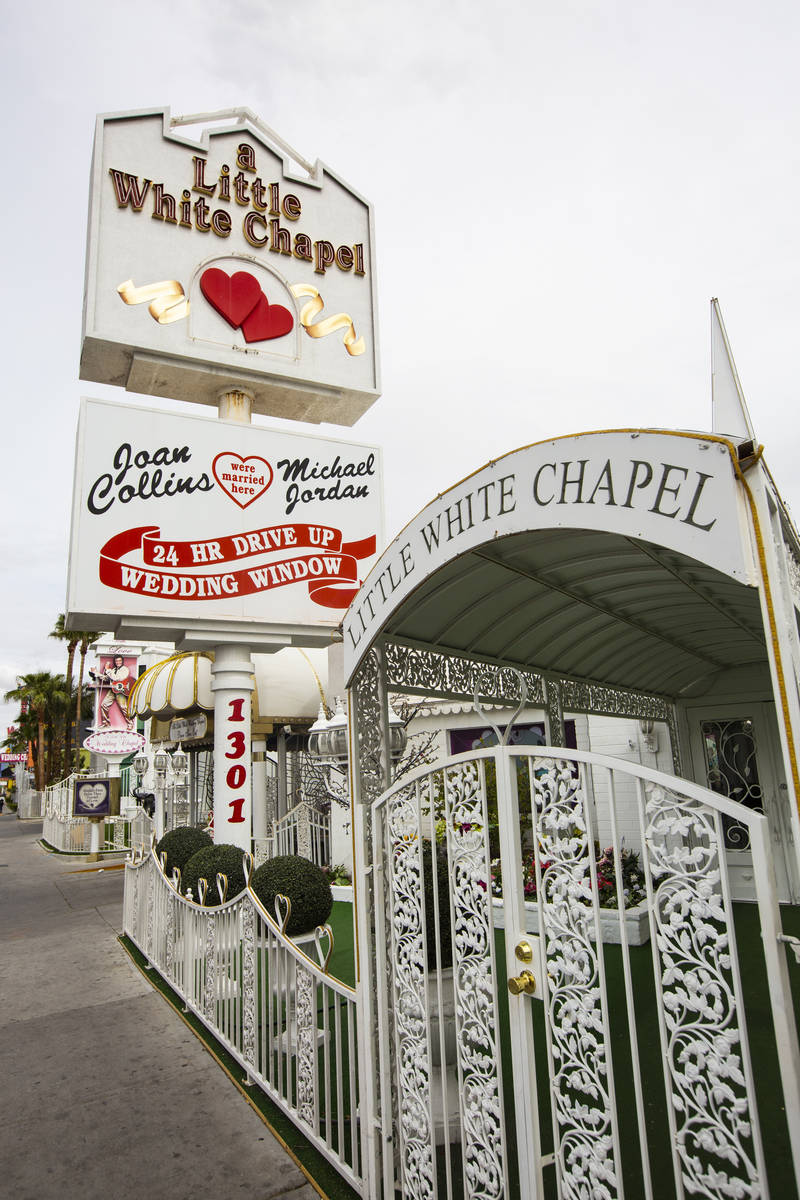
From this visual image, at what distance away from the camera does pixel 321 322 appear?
10102 mm

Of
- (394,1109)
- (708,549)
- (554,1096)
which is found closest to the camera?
(708,549)

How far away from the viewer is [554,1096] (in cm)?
259

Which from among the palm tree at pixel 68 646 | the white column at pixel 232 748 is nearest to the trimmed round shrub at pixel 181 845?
the white column at pixel 232 748

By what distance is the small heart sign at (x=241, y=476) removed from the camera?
9.01m

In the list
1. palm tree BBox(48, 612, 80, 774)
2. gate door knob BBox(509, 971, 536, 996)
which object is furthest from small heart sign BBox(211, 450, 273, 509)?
palm tree BBox(48, 612, 80, 774)

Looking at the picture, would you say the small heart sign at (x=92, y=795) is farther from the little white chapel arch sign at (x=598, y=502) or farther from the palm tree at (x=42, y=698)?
the palm tree at (x=42, y=698)

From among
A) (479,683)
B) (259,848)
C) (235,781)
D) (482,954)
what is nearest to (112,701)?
(259,848)

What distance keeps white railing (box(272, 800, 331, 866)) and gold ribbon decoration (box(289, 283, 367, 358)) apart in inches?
296

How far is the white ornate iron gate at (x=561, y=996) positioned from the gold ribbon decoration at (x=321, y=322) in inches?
311

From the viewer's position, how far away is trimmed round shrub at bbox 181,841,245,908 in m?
6.89

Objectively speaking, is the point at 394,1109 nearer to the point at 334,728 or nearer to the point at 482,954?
the point at 482,954

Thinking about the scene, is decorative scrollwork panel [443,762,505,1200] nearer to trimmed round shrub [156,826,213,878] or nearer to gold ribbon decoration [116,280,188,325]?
trimmed round shrub [156,826,213,878]

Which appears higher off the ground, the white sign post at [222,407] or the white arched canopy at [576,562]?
the white sign post at [222,407]

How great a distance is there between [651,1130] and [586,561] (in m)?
3.13
